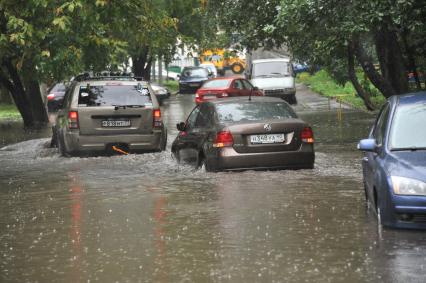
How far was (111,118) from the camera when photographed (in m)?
16.8

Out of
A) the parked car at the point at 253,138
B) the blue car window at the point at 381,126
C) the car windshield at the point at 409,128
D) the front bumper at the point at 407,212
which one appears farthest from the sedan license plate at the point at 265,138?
the front bumper at the point at 407,212

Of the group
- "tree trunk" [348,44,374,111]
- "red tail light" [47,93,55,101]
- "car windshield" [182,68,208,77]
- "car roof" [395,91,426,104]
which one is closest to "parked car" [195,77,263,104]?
"tree trunk" [348,44,374,111]

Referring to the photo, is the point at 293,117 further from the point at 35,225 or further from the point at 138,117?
the point at 35,225

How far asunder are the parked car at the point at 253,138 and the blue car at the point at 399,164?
347 cm

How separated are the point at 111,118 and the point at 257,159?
4.25m

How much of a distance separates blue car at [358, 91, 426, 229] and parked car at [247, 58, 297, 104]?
27494 mm

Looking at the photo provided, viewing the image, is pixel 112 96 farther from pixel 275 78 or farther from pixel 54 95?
pixel 275 78

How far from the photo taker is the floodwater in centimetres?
A: 715

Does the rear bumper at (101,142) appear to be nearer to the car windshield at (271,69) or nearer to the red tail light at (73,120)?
the red tail light at (73,120)

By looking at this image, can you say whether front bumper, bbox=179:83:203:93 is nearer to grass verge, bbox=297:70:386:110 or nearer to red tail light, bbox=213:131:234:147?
grass verge, bbox=297:70:386:110

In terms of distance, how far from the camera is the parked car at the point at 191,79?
55.4 meters

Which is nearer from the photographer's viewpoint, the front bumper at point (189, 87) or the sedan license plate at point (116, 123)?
the sedan license plate at point (116, 123)

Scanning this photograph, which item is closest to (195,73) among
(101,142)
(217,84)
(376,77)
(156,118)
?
(217,84)

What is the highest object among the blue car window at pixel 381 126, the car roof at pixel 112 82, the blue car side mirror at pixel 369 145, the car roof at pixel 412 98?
the car roof at pixel 412 98
